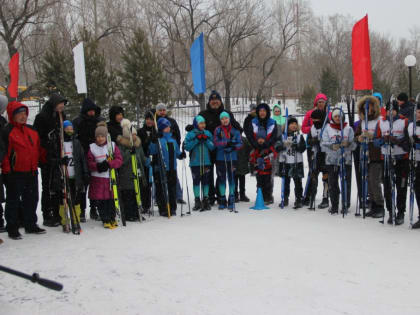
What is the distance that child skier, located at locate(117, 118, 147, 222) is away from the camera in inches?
275

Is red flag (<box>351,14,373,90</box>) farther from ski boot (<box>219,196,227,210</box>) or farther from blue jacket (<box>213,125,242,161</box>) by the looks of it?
ski boot (<box>219,196,227,210</box>)

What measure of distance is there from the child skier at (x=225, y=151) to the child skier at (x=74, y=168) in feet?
8.44

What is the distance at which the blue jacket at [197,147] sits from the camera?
7.83m

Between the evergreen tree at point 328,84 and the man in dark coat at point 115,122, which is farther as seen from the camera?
the evergreen tree at point 328,84

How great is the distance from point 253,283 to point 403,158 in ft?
11.9

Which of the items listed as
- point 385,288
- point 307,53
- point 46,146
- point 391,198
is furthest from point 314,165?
point 307,53

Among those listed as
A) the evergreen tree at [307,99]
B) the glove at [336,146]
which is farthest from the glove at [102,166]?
the evergreen tree at [307,99]

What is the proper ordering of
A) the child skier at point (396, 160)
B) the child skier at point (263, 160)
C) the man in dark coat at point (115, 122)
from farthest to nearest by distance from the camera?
the child skier at point (263, 160), the man in dark coat at point (115, 122), the child skier at point (396, 160)

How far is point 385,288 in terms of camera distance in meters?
4.09

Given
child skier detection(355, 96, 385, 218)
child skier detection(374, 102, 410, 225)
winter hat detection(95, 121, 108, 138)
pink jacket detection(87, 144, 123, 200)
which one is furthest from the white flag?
child skier detection(374, 102, 410, 225)

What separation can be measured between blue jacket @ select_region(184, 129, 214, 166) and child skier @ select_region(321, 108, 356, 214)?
2.05 meters

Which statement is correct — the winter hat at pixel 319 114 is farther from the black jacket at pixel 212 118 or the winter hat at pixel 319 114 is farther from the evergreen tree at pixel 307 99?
the evergreen tree at pixel 307 99

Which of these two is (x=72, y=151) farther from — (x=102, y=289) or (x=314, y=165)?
(x=314, y=165)

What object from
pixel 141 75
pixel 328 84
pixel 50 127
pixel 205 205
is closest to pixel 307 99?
pixel 328 84
